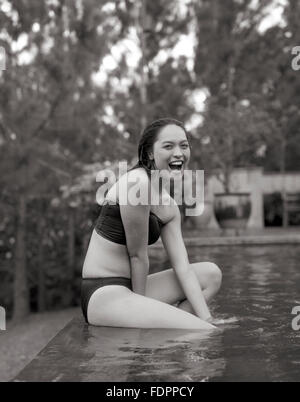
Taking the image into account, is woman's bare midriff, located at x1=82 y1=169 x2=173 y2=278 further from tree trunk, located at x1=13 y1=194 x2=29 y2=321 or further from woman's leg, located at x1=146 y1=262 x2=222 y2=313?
tree trunk, located at x1=13 y1=194 x2=29 y2=321

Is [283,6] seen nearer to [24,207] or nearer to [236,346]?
[24,207]

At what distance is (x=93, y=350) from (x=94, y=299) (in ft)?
1.10

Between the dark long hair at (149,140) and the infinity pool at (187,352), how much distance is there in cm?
62

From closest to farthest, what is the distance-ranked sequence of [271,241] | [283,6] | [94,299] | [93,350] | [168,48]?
[93,350]
[94,299]
[271,241]
[168,48]
[283,6]

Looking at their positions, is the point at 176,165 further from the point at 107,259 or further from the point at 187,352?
the point at 187,352

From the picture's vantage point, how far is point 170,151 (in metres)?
2.21

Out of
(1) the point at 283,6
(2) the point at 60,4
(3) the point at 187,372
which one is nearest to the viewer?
(3) the point at 187,372

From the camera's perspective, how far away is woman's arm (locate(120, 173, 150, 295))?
84.4 inches

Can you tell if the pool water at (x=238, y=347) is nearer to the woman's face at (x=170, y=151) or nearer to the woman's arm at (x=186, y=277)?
the woman's arm at (x=186, y=277)

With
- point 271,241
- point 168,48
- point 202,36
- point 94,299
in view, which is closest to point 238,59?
point 202,36

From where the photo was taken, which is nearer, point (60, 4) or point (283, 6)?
point (60, 4)

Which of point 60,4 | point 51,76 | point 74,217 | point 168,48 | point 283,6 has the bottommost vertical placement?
point 74,217

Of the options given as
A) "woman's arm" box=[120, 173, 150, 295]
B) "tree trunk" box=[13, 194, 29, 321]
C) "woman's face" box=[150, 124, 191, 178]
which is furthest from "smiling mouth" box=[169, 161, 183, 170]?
"tree trunk" box=[13, 194, 29, 321]

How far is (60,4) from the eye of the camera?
581 centimetres
